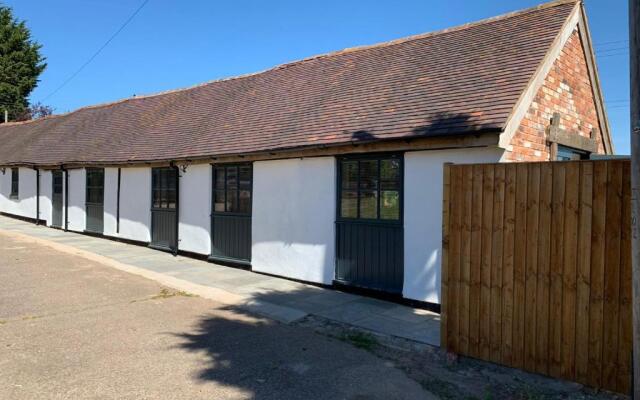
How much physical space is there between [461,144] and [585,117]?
4.35 metres

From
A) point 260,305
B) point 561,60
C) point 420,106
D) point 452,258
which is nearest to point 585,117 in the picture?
point 561,60

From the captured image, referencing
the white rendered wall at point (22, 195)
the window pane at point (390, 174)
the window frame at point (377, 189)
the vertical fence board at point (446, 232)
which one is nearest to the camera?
the vertical fence board at point (446, 232)

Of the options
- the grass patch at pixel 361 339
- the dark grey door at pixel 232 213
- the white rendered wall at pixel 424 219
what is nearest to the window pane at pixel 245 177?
the dark grey door at pixel 232 213

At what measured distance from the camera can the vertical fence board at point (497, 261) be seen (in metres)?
4.95

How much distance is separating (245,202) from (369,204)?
11.8 ft

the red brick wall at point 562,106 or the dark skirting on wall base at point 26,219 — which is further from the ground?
the red brick wall at point 562,106

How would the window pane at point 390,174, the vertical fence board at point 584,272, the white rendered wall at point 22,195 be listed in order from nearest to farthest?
the vertical fence board at point 584,272
the window pane at point 390,174
the white rendered wall at point 22,195

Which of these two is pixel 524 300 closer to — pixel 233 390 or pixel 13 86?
pixel 233 390

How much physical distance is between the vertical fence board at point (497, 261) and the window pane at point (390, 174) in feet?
9.84

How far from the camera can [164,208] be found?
13.5m

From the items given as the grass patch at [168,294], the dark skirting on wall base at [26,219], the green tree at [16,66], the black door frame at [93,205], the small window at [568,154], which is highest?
the green tree at [16,66]

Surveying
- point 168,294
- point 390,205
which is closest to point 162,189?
point 168,294

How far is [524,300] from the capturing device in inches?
187

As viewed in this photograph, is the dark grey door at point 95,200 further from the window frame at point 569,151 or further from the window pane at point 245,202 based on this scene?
the window frame at point 569,151
